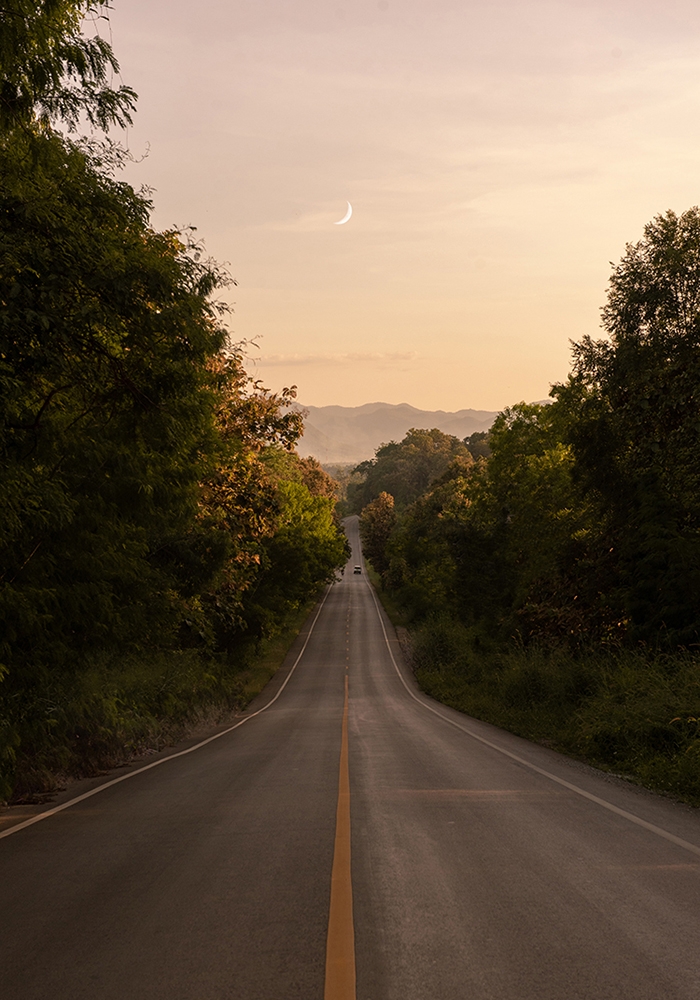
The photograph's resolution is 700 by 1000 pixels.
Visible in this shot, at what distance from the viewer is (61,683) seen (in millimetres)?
13680

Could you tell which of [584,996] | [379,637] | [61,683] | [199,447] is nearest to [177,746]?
[61,683]

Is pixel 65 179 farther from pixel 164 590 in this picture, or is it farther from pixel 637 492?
pixel 637 492

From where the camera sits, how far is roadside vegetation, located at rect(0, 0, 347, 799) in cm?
755

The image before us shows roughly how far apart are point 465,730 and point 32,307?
606 inches

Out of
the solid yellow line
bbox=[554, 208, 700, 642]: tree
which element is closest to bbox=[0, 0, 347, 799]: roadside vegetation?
the solid yellow line

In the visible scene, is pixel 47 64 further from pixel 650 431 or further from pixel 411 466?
pixel 411 466

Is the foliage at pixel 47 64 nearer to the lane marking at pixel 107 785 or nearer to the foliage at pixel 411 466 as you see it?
the lane marking at pixel 107 785

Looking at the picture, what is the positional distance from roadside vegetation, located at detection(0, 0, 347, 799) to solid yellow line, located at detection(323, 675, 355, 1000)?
186 inches

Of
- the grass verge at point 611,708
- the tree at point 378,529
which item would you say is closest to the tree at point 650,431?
the grass verge at point 611,708

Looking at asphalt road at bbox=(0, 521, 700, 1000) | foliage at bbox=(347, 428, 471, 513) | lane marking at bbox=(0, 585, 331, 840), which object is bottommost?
lane marking at bbox=(0, 585, 331, 840)

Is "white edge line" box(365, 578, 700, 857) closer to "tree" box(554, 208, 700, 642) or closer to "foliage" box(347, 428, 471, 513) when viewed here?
"tree" box(554, 208, 700, 642)

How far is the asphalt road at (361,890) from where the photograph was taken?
3.86 m

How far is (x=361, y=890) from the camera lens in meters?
5.24

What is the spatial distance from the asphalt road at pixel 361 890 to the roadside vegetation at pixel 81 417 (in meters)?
3.18
